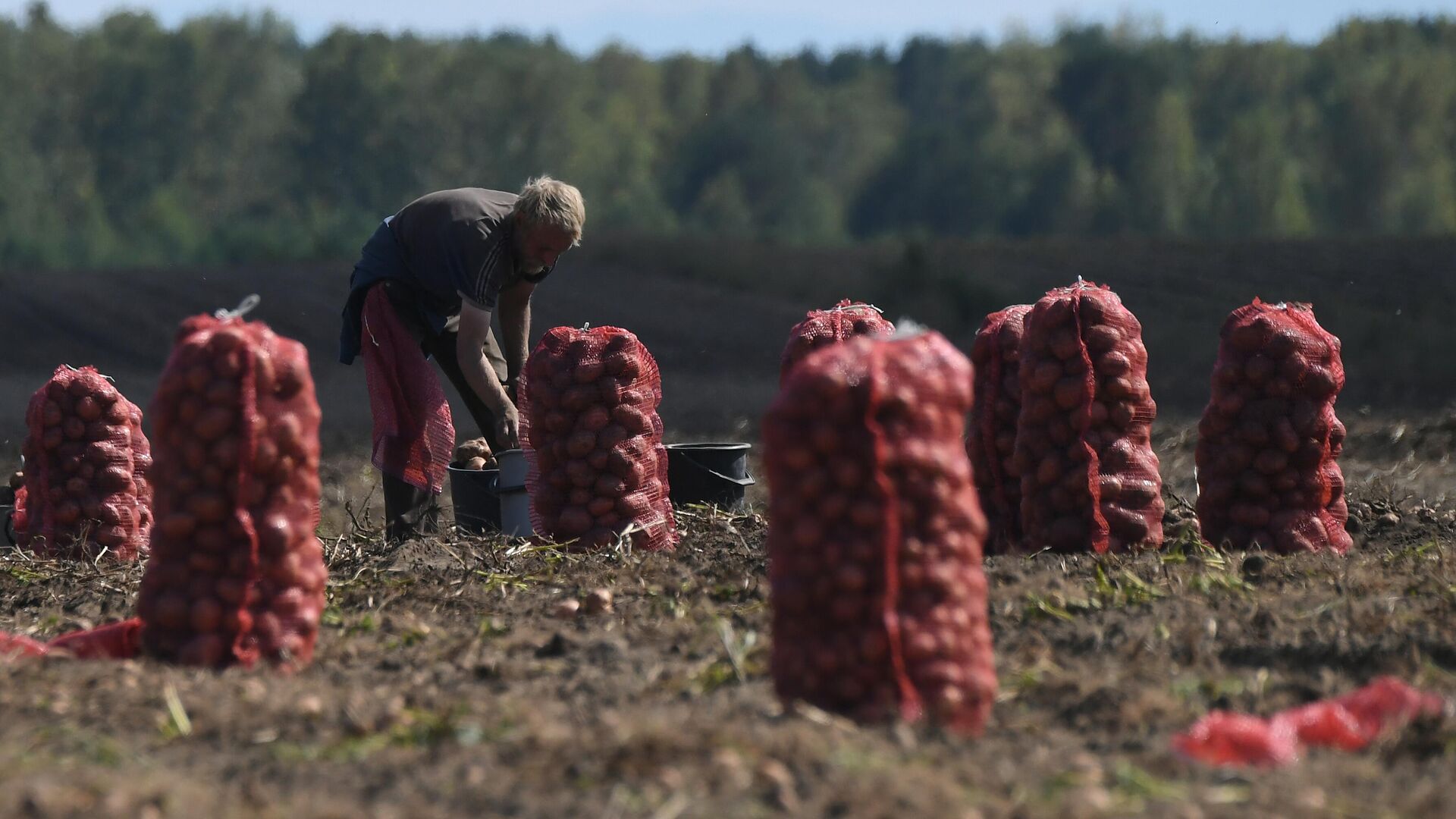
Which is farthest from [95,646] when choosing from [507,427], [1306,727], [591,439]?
[1306,727]

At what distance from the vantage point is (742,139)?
177 feet

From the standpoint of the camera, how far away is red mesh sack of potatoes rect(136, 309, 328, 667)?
3674mm

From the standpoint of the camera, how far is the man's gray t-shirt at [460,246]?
237 inches

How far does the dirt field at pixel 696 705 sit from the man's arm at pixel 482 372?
1.04 m

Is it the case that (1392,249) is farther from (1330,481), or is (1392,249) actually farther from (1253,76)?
(1253,76)

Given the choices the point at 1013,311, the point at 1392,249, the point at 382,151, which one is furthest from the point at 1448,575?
the point at 382,151

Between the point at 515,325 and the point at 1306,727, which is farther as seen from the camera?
the point at 515,325

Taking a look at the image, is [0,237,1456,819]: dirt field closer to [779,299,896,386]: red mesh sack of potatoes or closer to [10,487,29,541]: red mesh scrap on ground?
[10,487,29,541]: red mesh scrap on ground

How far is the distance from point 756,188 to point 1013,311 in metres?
48.0

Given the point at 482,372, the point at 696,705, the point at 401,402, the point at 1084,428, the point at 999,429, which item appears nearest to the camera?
the point at 696,705

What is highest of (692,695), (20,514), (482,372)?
(482,372)

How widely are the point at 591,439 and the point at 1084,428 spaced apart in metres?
1.78

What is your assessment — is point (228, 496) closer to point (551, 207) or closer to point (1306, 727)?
point (1306, 727)

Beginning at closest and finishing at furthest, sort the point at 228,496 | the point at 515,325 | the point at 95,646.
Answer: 1. the point at 228,496
2. the point at 95,646
3. the point at 515,325
